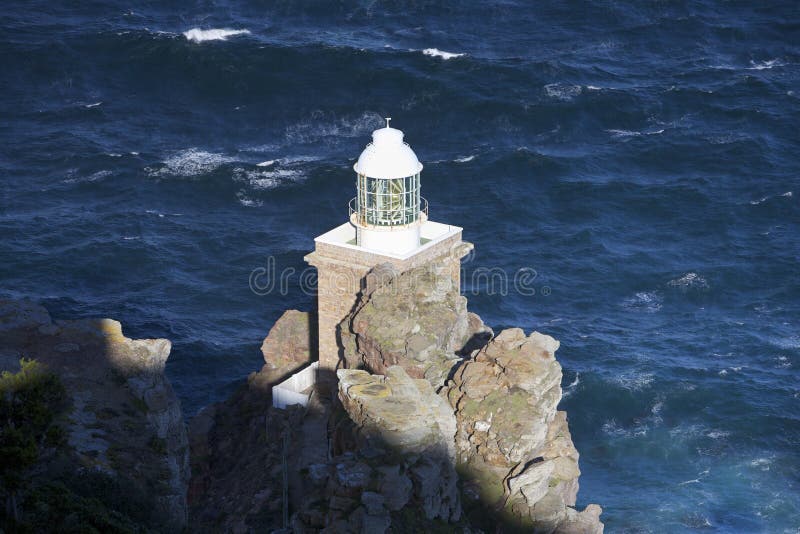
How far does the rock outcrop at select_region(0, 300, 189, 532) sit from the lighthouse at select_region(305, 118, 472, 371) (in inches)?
354

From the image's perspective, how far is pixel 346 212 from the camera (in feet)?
305

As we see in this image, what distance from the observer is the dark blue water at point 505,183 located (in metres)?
71.2

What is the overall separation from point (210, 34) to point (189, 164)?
27731mm

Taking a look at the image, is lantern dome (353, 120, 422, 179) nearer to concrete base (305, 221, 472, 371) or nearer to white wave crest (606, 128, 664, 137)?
concrete base (305, 221, 472, 371)

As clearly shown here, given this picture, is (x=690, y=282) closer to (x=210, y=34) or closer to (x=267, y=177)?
(x=267, y=177)

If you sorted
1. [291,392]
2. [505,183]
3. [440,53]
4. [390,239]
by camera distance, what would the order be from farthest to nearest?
[440,53], [505,183], [291,392], [390,239]

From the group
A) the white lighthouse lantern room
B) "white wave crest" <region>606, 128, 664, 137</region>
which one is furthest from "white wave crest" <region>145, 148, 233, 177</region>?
the white lighthouse lantern room

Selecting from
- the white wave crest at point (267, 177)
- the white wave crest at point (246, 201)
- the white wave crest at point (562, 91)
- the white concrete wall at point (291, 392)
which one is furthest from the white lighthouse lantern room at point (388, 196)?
the white wave crest at point (562, 91)

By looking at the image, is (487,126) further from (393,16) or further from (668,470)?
(668,470)

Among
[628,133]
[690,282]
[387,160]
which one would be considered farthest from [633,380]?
[628,133]

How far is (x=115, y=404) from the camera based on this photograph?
153 ft

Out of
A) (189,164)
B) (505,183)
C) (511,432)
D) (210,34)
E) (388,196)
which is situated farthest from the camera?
(210,34)

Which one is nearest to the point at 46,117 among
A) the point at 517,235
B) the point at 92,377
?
the point at 517,235

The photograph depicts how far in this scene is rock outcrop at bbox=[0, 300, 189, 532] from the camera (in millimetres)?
42781
